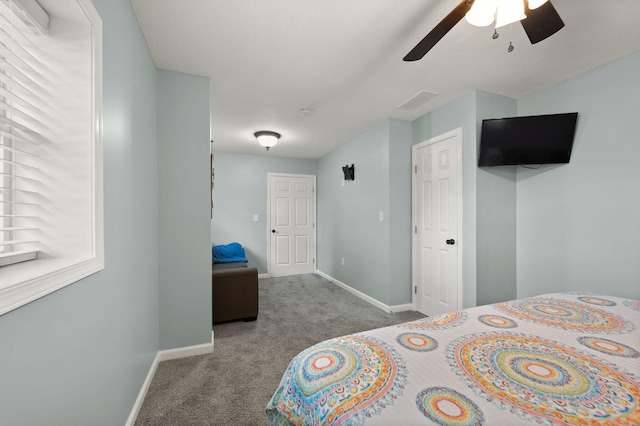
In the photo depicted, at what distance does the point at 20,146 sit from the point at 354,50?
195 cm

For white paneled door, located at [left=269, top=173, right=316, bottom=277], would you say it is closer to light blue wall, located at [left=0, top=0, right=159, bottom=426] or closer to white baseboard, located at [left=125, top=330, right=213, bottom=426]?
white baseboard, located at [left=125, top=330, right=213, bottom=426]

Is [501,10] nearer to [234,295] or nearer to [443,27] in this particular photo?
[443,27]

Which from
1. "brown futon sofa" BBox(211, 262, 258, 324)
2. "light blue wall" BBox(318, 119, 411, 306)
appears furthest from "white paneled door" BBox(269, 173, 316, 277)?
"brown futon sofa" BBox(211, 262, 258, 324)

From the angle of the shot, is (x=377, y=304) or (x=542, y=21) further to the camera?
(x=377, y=304)

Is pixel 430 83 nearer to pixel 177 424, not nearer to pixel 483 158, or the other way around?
pixel 483 158

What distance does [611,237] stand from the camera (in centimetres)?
214

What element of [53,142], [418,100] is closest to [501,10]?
[418,100]

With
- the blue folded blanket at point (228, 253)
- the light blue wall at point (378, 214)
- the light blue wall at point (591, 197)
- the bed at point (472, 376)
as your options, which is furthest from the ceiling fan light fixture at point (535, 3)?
the blue folded blanket at point (228, 253)

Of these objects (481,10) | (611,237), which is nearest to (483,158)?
(611,237)

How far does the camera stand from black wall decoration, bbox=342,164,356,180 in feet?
13.8

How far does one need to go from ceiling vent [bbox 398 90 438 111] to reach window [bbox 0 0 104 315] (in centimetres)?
258

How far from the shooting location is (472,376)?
2.90 ft

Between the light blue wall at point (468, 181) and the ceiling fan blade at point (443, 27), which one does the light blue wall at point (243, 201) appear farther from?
the ceiling fan blade at point (443, 27)

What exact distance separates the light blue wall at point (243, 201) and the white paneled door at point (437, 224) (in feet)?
9.73
